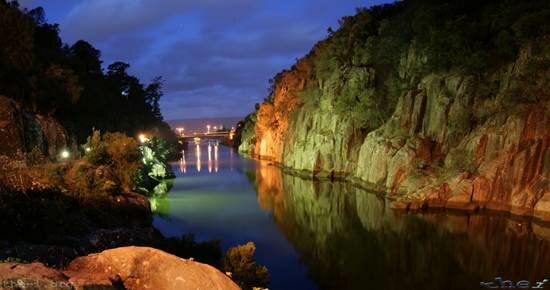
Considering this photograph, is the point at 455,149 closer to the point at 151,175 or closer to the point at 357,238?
the point at 357,238

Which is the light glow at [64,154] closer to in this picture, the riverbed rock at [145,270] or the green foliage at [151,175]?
the green foliage at [151,175]

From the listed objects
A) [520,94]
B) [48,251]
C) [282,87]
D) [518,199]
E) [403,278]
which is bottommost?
[403,278]

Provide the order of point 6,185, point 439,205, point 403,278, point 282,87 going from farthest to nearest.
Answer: point 282,87 < point 439,205 < point 403,278 < point 6,185

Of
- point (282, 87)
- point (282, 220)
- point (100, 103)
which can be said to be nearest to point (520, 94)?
Answer: point (282, 220)

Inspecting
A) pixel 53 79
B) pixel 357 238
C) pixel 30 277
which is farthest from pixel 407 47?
pixel 30 277

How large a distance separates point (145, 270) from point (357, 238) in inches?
719

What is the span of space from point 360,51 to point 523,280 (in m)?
37.1

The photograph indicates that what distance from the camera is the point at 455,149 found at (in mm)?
31094

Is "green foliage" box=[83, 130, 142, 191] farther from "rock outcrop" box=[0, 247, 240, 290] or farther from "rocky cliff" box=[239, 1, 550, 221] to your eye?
"rock outcrop" box=[0, 247, 240, 290]

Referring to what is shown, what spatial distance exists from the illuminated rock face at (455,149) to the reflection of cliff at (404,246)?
2170mm

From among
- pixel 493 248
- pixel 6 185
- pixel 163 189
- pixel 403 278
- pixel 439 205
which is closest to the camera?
pixel 6 185

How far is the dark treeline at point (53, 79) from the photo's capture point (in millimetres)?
29031

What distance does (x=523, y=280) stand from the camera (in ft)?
53.8

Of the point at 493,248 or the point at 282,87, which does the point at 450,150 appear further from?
the point at 282,87
